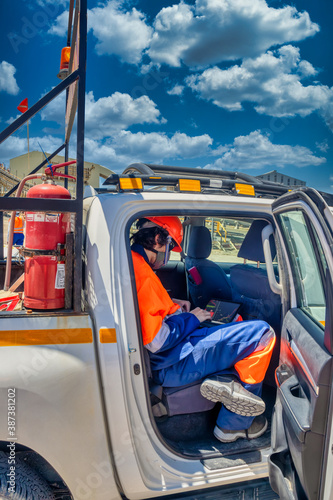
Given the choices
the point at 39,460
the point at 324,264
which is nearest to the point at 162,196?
the point at 324,264

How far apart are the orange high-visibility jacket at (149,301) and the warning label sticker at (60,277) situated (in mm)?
454

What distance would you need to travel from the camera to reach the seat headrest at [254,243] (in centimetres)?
281

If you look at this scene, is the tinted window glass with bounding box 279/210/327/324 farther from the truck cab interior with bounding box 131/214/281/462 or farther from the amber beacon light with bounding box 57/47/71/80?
the amber beacon light with bounding box 57/47/71/80

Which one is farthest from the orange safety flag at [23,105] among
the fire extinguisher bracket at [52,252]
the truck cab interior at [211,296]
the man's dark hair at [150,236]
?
the truck cab interior at [211,296]

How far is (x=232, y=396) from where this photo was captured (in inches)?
77.6

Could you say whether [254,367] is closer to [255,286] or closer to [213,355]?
[213,355]

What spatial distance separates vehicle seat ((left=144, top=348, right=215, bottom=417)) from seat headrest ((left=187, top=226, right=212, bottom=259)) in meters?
1.52

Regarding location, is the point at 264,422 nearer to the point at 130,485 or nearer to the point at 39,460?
the point at 130,485

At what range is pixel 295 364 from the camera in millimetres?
1722

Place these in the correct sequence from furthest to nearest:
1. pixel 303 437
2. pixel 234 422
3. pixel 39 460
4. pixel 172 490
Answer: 1. pixel 234 422
2. pixel 172 490
3. pixel 39 460
4. pixel 303 437

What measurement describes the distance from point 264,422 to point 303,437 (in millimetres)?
879

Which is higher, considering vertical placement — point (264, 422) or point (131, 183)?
point (131, 183)

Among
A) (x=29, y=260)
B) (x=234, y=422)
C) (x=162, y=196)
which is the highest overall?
(x=162, y=196)

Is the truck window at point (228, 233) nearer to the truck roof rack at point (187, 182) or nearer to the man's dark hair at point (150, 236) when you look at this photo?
the truck roof rack at point (187, 182)
